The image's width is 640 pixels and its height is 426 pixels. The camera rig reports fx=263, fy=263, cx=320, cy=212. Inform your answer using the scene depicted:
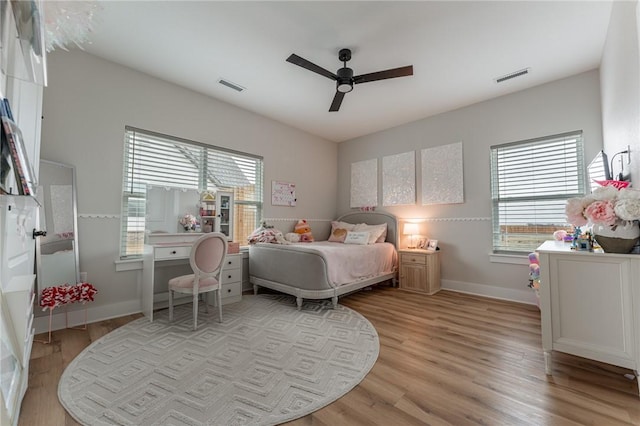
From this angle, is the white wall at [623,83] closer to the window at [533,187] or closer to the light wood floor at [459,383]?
the window at [533,187]

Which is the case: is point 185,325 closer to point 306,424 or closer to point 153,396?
point 153,396

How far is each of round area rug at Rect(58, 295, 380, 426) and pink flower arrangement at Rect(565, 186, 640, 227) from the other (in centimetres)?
175

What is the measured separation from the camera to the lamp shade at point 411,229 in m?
4.40

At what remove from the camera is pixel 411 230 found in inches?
174

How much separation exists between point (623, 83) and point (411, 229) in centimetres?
283

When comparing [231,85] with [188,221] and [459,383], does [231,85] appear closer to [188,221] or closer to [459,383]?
[188,221]

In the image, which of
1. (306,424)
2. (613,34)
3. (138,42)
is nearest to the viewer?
(306,424)

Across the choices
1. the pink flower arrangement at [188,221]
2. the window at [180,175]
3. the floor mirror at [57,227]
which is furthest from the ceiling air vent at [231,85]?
the floor mirror at [57,227]

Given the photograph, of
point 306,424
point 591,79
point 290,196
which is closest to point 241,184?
point 290,196

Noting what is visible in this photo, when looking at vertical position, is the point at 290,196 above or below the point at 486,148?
below

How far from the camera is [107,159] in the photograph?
2977 mm

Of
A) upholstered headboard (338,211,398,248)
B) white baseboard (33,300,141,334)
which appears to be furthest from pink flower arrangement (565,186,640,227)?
white baseboard (33,300,141,334)

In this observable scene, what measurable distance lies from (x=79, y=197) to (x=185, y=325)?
1.77 meters

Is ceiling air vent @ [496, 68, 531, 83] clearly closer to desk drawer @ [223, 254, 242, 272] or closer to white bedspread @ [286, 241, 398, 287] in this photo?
white bedspread @ [286, 241, 398, 287]
